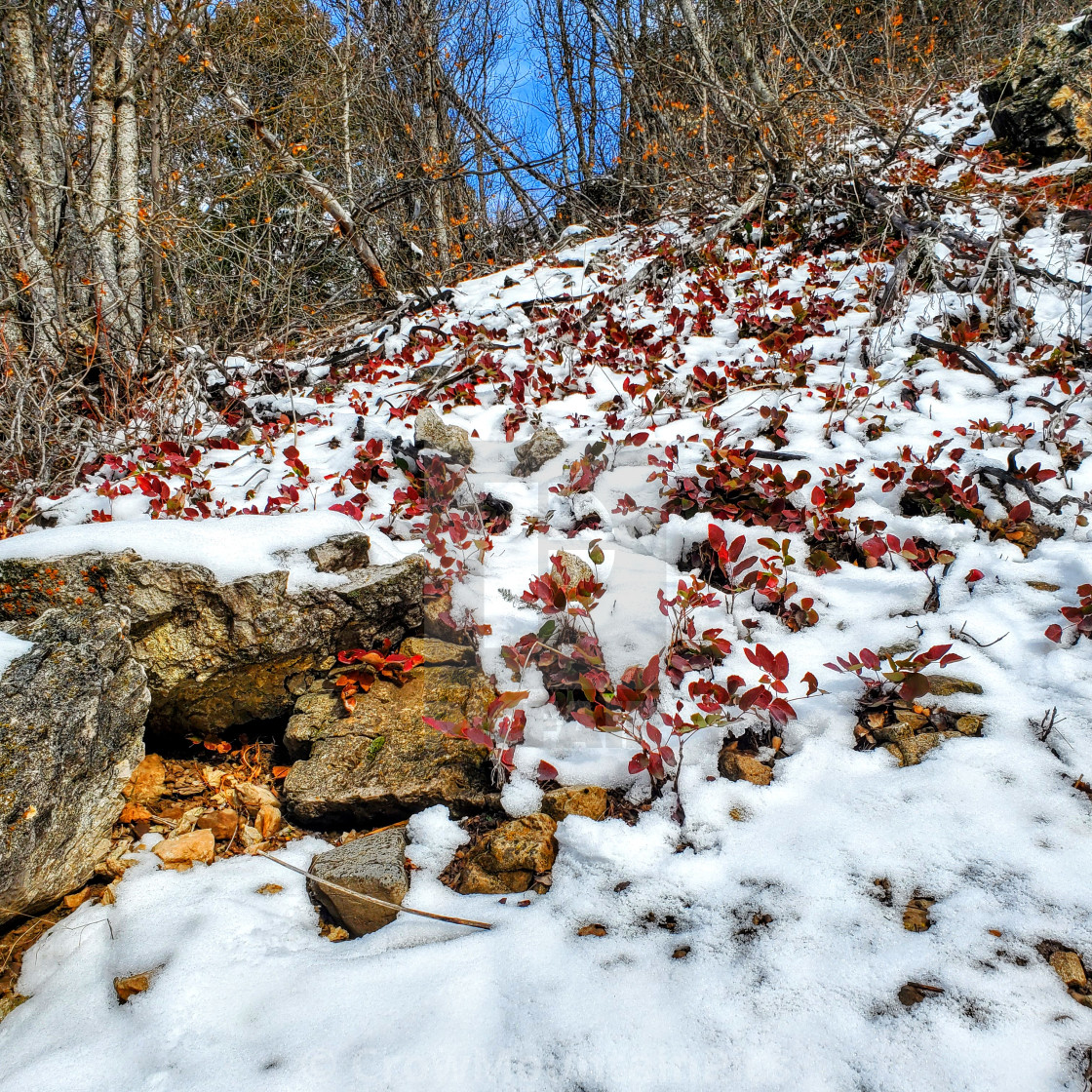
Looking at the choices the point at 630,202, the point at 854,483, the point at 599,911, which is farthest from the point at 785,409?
the point at 630,202

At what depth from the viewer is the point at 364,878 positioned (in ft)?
6.09

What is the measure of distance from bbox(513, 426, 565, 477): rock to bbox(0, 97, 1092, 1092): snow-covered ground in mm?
71

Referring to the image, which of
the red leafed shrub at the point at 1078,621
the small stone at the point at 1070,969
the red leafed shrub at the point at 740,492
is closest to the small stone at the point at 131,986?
the small stone at the point at 1070,969

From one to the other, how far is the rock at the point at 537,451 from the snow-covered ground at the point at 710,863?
0.07 meters

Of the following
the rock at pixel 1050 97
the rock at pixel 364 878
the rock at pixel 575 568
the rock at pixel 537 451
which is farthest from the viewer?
the rock at pixel 1050 97

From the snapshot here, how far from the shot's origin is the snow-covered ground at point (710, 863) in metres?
1.34

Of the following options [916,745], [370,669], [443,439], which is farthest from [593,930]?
[443,439]

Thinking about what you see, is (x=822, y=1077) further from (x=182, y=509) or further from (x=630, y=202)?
(x=630, y=202)

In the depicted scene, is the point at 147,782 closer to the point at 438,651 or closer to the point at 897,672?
the point at 438,651

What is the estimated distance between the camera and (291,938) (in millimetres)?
1729

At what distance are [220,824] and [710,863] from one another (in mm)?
1623

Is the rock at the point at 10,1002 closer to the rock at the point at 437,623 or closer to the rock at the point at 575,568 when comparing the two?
the rock at the point at 437,623

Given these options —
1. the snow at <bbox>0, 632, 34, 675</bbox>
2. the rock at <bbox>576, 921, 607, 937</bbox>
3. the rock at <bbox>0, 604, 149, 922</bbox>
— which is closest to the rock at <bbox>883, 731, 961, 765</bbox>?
the rock at <bbox>576, 921, 607, 937</bbox>

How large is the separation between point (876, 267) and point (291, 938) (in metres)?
6.19
